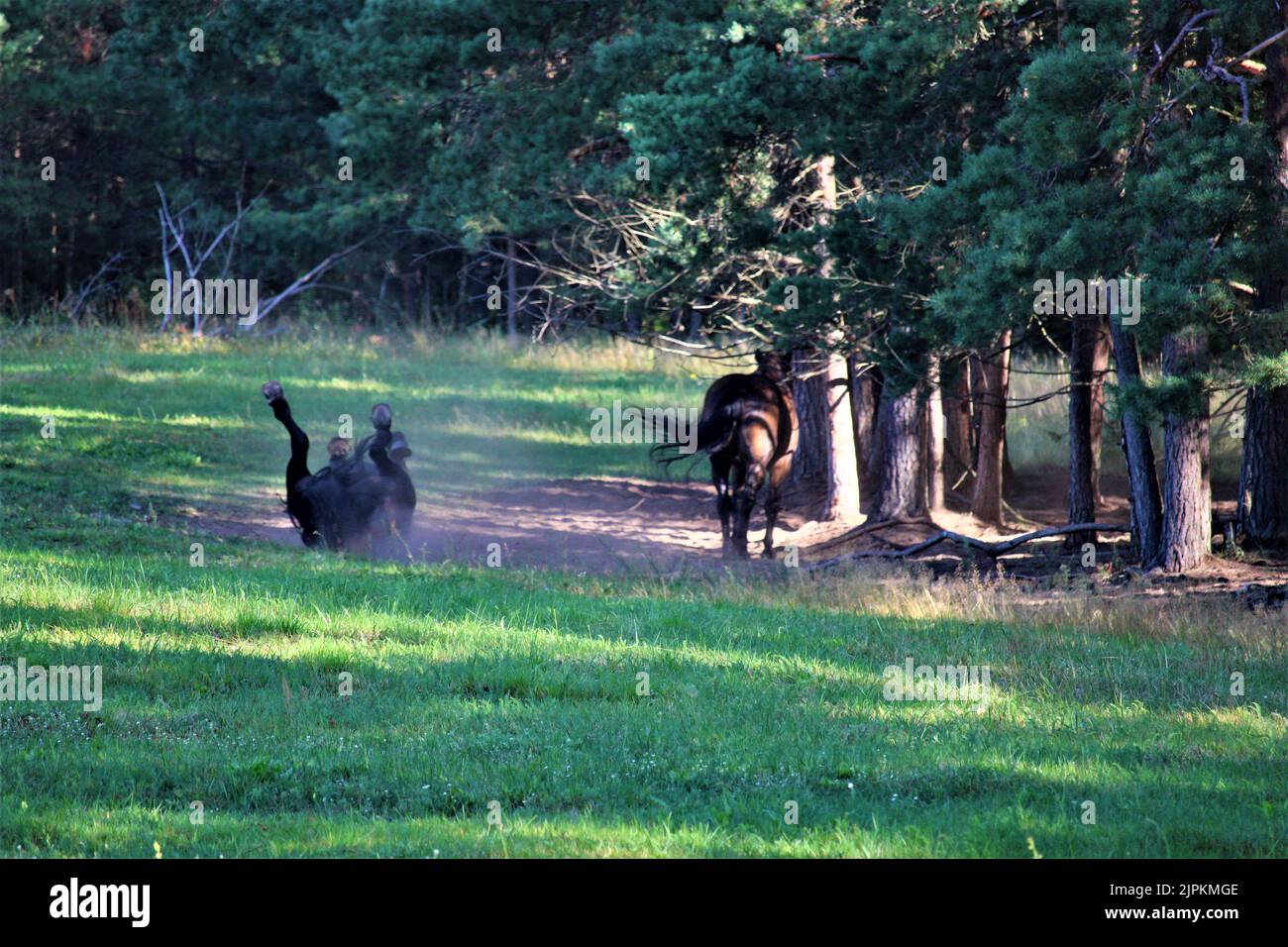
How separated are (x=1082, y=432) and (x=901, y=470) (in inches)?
113

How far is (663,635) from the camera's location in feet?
34.7

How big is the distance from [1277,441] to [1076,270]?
12.1 ft

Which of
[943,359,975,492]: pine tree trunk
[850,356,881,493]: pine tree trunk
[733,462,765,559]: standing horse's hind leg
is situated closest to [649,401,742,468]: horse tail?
[733,462,765,559]: standing horse's hind leg

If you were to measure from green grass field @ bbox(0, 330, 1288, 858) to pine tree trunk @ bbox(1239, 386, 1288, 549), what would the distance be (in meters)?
2.99

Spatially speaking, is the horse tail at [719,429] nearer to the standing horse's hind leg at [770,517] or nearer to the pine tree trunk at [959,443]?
the standing horse's hind leg at [770,517]

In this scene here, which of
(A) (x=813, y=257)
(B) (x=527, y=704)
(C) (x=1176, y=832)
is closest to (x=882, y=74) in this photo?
(A) (x=813, y=257)

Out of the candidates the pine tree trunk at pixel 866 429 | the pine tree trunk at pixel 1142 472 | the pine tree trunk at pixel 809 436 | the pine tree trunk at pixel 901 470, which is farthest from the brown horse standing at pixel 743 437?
the pine tree trunk at pixel 809 436

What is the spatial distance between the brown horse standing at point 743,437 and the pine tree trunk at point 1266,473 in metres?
4.95

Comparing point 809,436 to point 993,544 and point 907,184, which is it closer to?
point 993,544

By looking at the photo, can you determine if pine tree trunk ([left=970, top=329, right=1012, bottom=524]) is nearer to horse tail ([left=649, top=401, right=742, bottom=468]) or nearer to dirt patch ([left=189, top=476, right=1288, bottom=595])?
dirt patch ([left=189, top=476, right=1288, bottom=595])

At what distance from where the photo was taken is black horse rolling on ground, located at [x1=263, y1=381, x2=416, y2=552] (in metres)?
14.7

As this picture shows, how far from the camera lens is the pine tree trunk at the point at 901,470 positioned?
60.8ft

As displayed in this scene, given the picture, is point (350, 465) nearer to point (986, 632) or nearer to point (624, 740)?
point (986, 632)

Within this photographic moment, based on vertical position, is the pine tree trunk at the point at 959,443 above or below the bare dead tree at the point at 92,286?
below
